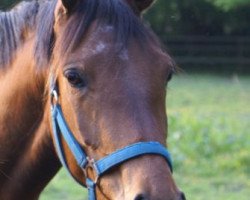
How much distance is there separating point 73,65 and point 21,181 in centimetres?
64

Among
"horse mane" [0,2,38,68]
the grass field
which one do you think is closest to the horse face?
"horse mane" [0,2,38,68]

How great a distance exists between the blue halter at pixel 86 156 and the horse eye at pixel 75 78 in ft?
0.40

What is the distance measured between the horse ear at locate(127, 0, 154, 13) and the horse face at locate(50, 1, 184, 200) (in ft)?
0.60

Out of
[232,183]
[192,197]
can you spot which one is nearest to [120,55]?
[192,197]

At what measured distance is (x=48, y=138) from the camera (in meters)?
3.02

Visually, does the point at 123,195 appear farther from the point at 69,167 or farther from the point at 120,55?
the point at 120,55

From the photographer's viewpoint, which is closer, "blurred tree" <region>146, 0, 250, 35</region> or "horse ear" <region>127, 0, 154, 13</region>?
"horse ear" <region>127, 0, 154, 13</region>

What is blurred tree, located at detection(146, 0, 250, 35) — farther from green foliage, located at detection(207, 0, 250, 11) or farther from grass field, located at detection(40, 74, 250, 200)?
grass field, located at detection(40, 74, 250, 200)

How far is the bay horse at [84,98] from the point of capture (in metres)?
2.65

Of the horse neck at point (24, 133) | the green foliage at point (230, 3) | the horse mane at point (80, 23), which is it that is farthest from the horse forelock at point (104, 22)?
the green foliage at point (230, 3)

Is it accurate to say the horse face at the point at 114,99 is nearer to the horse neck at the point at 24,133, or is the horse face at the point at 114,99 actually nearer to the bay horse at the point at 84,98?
the bay horse at the point at 84,98

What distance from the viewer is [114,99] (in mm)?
2699

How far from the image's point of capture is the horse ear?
2982 millimetres

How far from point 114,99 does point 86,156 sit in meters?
0.25
